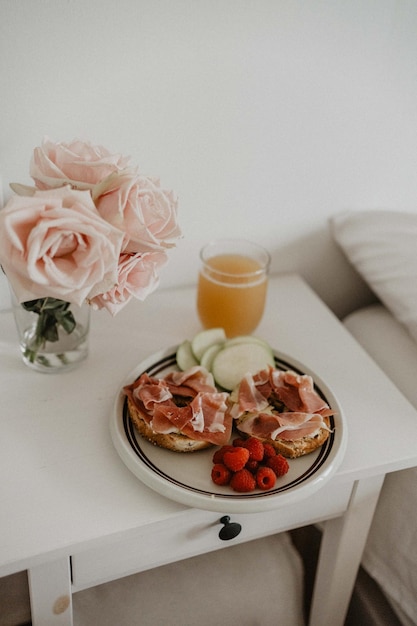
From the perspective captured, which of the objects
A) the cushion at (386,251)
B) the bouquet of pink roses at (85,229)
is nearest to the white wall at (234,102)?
the cushion at (386,251)

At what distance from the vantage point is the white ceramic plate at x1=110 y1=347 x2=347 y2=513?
687 millimetres

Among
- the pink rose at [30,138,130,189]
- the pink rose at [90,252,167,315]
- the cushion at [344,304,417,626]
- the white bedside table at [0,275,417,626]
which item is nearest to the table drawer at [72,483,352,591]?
the white bedside table at [0,275,417,626]

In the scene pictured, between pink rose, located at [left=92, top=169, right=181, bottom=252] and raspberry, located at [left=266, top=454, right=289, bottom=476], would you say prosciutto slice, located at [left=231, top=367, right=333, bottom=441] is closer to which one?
raspberry, located at [left=266, top=454, right=289, bottom=476]

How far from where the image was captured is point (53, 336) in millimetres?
854

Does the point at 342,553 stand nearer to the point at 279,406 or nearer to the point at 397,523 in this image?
the point at 397,523

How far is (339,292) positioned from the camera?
4.10 ft

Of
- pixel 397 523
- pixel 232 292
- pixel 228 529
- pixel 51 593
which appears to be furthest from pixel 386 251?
pixel 51 593

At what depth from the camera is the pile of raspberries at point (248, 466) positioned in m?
0.70

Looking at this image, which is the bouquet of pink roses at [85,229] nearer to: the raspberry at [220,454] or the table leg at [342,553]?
the raspberry at [220,454]

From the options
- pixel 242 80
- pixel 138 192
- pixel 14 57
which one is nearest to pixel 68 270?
pixel 138 192

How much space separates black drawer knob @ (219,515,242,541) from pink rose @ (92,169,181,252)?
0.34 m

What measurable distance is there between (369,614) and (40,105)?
3.19 feet

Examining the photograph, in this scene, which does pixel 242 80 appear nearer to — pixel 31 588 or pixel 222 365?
pixel 222 365

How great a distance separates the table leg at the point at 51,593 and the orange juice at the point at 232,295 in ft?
1.38
